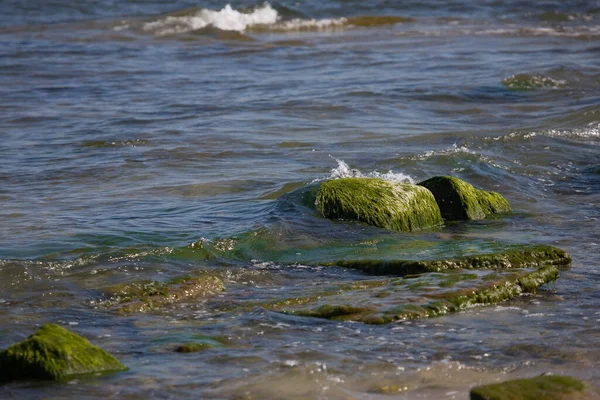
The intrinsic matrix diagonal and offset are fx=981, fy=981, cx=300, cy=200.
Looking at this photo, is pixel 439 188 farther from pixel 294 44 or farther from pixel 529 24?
pixel 529 24

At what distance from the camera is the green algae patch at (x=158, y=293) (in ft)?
20.6

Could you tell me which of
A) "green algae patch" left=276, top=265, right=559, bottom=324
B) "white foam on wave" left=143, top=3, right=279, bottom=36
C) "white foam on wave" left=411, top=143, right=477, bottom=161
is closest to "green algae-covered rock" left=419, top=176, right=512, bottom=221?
"green algae patch" left=276, top=265, right=559, bottom=324

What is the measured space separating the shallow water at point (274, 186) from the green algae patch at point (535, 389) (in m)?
0.35

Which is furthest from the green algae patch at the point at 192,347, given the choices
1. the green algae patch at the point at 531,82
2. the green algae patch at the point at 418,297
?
the green algae patch at the point at 531,82

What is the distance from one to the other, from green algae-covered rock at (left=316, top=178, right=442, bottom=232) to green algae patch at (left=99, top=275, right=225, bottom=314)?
183 centimetres

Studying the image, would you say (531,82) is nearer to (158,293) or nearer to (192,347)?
(158,293)

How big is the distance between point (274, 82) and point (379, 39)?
736 centimetres

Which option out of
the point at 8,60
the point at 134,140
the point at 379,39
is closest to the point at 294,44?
the point at 379,39

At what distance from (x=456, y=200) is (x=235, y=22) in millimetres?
18609

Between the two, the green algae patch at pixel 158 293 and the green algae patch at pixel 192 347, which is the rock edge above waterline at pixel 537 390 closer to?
the green algae patch at pixel 192 347

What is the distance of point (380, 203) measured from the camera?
820cm

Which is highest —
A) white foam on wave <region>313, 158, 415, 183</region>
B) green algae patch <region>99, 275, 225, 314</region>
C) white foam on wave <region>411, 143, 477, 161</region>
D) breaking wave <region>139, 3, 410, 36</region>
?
breaking wave <region>139, 3, 410, 36</region>

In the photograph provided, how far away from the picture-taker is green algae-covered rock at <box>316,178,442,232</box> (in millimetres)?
8148

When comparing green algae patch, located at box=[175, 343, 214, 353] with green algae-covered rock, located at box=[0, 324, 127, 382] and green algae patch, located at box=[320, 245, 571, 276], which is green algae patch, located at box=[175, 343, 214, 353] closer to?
green algae-covered rock, located at box=[0, 324, 127, 382]
